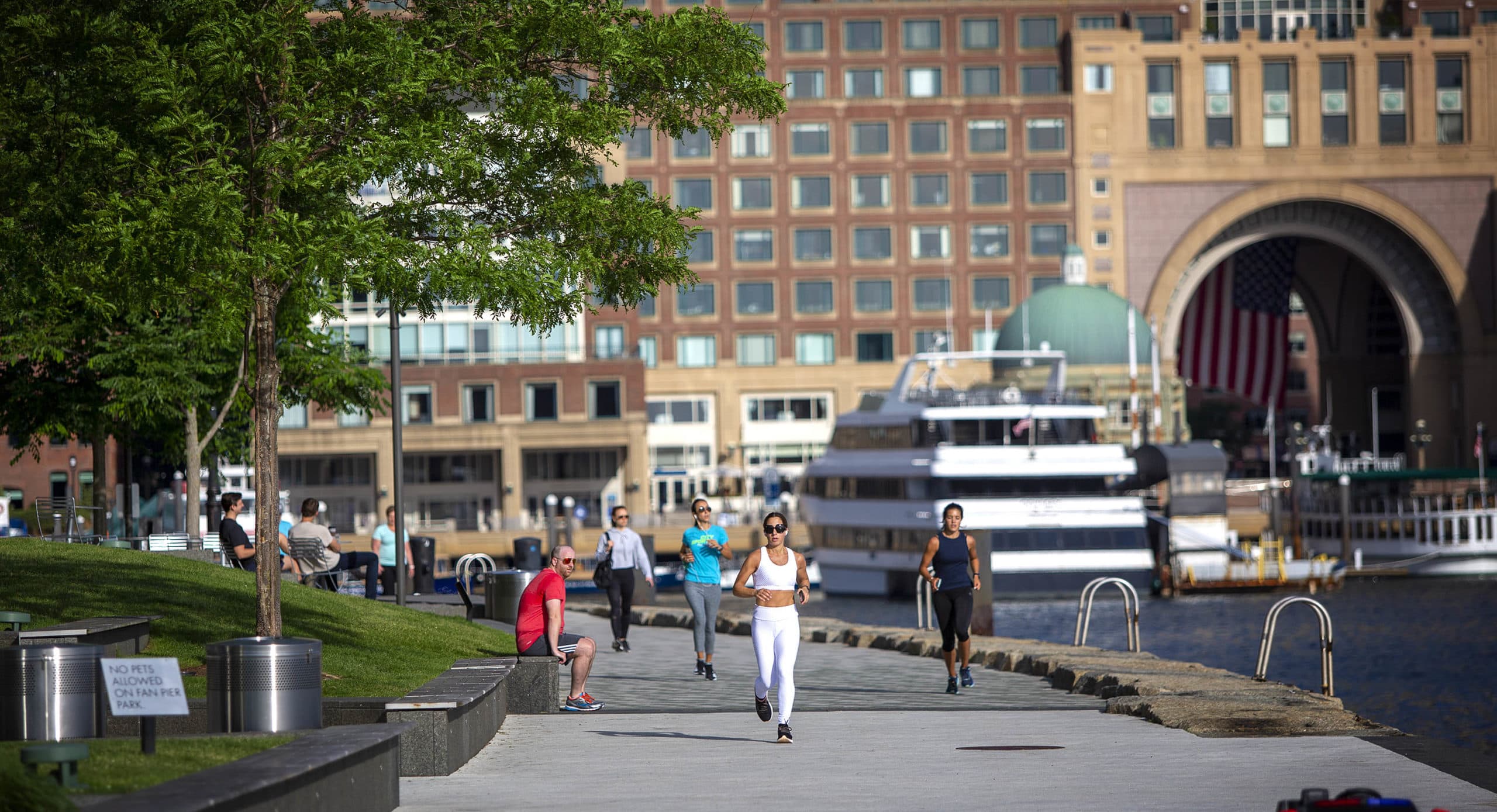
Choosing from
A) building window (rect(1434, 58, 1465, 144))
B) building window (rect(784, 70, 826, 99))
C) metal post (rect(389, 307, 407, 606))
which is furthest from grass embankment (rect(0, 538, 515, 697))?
building window (rect(1434, 58, 1465, 144))

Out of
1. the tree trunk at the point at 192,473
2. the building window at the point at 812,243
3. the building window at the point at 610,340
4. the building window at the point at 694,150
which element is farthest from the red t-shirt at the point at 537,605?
the building window at the point at 812,243

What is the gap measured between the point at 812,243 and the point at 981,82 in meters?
14.0

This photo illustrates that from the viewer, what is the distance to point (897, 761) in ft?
46.5

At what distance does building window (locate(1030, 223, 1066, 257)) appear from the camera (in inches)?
4267

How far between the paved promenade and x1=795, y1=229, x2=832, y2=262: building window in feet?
291

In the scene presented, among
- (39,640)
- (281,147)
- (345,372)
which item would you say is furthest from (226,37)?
(345,372)

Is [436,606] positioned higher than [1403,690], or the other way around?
[436,606]

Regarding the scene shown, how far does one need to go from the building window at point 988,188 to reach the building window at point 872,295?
7.09 meters

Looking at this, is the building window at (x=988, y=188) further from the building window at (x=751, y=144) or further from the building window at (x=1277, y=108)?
the building window at (x=1277, y=108)

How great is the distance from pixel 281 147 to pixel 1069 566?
172ft

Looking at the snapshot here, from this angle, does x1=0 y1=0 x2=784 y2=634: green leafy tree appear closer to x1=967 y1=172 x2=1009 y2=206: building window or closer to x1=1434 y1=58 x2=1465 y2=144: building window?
x1=967 y1=172 x2=1009 y2=206: building window

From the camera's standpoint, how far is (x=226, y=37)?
1502 centimetres

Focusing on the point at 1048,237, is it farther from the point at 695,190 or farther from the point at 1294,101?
the point at 695,190

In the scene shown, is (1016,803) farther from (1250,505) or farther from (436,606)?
(1250,505)
